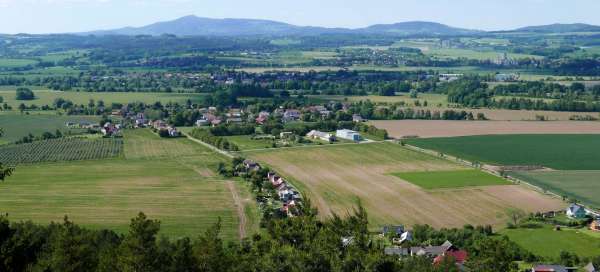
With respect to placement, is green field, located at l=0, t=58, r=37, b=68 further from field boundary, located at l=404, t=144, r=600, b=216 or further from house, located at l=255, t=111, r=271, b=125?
field boundary, located at l=404, t=144, r=600, b=216

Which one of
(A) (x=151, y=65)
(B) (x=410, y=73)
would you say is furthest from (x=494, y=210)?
(A) (x=151, y=65)

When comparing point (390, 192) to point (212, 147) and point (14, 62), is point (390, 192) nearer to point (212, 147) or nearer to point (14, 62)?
point (212, 147)

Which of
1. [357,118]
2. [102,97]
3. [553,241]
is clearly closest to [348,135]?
[357,118]

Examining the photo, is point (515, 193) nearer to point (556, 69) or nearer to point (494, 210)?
point (494, 210)

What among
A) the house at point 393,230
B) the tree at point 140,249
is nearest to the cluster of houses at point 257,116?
the house at point 393,230

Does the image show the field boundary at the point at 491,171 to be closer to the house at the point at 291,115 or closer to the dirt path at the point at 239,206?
the dirt path at the point at 239,206

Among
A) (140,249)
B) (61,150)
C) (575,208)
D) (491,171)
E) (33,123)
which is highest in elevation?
(140,249)
